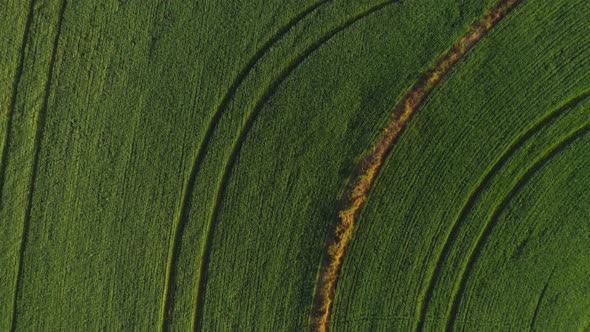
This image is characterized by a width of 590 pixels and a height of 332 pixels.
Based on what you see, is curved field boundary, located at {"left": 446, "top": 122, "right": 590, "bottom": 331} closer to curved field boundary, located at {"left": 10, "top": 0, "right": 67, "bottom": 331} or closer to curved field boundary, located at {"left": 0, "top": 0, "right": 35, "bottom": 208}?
curved field boundary, located at {"left": 10, "top": 0, "right": 67, "bottom": 331}

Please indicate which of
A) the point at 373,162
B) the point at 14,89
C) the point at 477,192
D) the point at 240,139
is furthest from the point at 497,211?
the point at 14,89

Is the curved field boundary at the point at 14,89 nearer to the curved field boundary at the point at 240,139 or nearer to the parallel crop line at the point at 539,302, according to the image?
the curved field boundary at the point at 240,139

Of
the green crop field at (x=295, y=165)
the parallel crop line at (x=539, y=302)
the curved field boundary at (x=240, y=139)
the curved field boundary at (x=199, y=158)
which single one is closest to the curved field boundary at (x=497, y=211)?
the green crop field at (x=295, y=165)

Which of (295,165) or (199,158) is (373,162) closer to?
(295,165)

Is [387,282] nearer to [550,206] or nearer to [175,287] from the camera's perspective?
[550,206]

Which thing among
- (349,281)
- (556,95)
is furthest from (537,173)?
(349,281)

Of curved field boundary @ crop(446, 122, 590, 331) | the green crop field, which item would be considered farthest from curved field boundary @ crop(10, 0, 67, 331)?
curved field boundary @ crop(446, 122, 590, 331)
